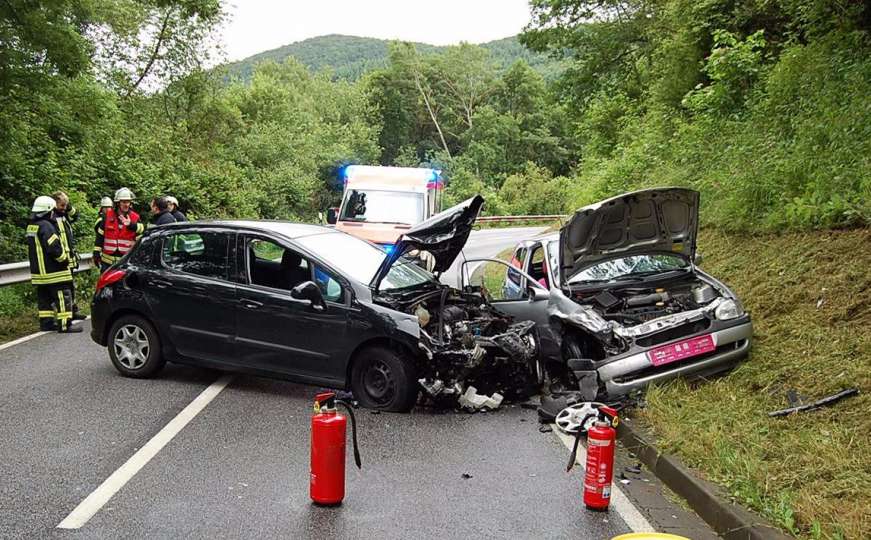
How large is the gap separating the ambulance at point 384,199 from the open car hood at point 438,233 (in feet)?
22.4

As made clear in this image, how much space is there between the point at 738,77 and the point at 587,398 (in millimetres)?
10000

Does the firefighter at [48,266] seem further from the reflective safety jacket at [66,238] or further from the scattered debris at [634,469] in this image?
the scattered debris at [634,469]

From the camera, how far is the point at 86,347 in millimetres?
9070

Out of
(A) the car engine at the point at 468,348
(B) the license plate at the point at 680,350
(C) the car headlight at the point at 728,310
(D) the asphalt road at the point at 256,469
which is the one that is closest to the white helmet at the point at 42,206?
(D) the asphalt road at the point at 256,469

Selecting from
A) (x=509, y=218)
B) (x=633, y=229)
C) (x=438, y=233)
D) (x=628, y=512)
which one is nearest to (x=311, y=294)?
(x=438, y=233)

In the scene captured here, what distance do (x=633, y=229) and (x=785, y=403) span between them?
8.44 feet

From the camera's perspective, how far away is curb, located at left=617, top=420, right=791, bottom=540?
3980mm

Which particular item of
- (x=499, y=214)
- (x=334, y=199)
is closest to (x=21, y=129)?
(x=334, y=199)

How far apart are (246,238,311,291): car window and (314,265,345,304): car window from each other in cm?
14

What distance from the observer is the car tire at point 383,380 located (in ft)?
21.0

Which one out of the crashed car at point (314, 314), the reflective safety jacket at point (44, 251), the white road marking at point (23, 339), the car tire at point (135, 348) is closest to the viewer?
the crashed car at point (314, 314)

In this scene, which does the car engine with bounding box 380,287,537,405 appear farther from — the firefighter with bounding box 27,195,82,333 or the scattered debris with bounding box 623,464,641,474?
the firefighter with bounding box 27,195,82,333

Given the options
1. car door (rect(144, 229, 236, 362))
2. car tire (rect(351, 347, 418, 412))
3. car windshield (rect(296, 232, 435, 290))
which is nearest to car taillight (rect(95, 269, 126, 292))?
car door (rect(144, 229, 236, 362))

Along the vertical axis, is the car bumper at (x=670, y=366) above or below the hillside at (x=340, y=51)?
below
